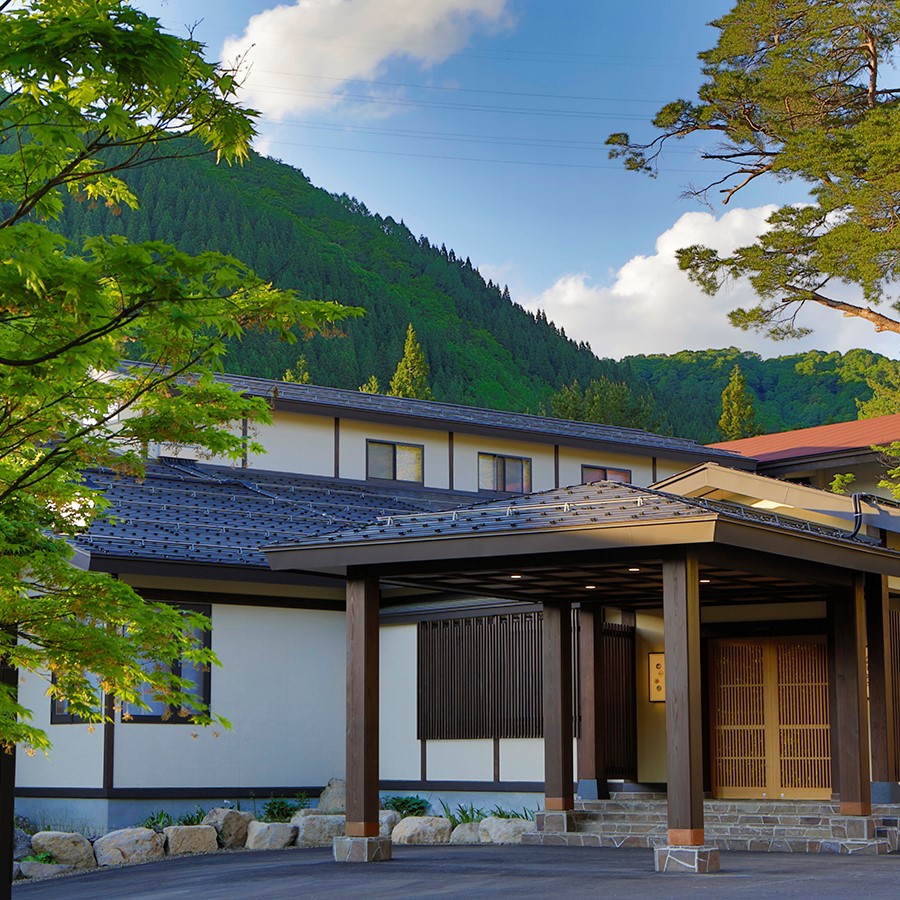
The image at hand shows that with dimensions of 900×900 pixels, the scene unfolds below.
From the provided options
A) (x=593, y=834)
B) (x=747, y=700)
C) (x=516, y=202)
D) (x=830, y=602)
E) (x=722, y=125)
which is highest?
(x=516, y=202)

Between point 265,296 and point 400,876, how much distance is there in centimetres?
734

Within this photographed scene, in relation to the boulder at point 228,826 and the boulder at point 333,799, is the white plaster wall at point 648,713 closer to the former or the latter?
the boulder at point 333,799

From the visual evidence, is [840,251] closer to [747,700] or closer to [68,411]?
[747,700]

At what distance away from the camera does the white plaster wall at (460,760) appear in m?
19.8

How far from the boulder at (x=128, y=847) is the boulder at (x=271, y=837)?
46.7 inches

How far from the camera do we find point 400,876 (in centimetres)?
1346

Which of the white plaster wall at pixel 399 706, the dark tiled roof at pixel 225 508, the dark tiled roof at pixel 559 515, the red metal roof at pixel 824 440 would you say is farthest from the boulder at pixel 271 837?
the red metal roof at pixel 824 440

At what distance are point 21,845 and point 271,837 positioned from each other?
3.13 metres

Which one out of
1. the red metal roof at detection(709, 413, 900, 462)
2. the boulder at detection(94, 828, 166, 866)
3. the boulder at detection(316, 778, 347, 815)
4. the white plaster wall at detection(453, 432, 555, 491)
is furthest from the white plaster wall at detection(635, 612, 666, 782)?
the red metal roof at detection(709, 413, 900, 462)

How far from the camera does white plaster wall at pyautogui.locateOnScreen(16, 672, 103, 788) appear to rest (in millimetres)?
18547

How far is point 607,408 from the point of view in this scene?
66.8 metres

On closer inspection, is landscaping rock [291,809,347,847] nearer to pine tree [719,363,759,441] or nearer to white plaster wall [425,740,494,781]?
white plaster wall [425,740,494,781]

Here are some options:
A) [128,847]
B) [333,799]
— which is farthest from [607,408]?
[128,847]

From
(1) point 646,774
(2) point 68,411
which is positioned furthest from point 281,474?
(2) point 68,411
